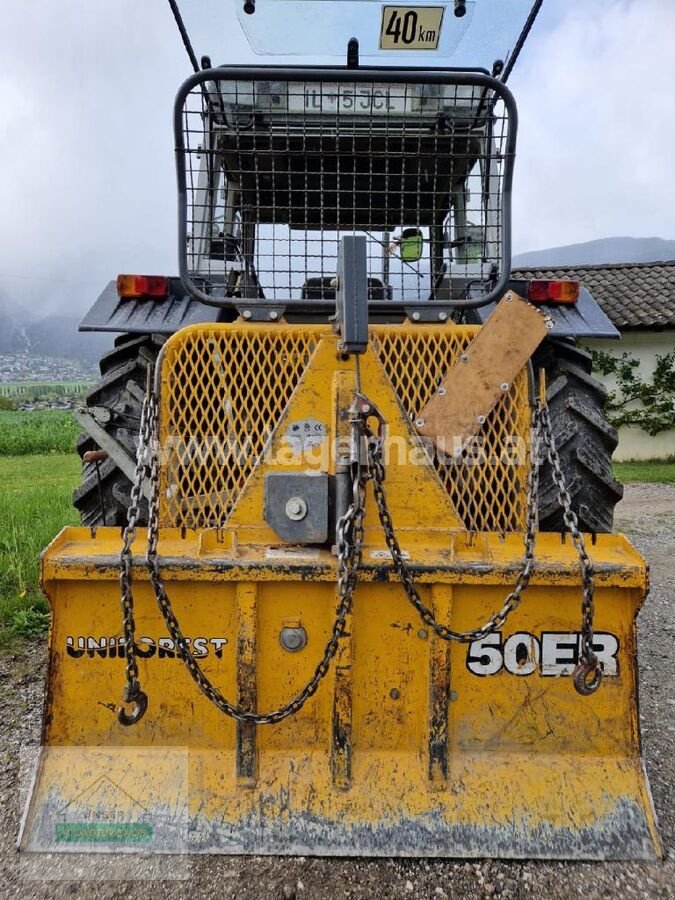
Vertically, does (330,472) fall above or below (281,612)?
above

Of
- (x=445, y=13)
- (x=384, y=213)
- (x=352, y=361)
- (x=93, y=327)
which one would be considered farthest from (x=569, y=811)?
(x=445, y=13)

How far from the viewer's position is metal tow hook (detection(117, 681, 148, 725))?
1874 millimetres

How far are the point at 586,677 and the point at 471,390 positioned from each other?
995 millimetres

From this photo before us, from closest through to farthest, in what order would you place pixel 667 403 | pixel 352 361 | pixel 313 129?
1. pixel 352 361
2. pixel 313 129
3. pixel 667 403

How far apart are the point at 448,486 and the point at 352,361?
61 centimetres

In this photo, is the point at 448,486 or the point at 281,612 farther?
the point at 448,486

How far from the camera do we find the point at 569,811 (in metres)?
1.90

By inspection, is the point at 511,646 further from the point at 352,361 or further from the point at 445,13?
the point at 445,13

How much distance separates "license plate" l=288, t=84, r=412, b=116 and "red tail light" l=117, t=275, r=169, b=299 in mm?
894

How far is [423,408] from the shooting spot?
7.76 feet

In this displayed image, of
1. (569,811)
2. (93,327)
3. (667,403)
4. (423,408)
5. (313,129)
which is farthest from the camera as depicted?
(667,403)

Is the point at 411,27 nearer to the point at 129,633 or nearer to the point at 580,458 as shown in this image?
the point at 580,458

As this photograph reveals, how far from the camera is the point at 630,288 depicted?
14469mm

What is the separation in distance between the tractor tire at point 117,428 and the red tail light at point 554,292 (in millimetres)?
1658
